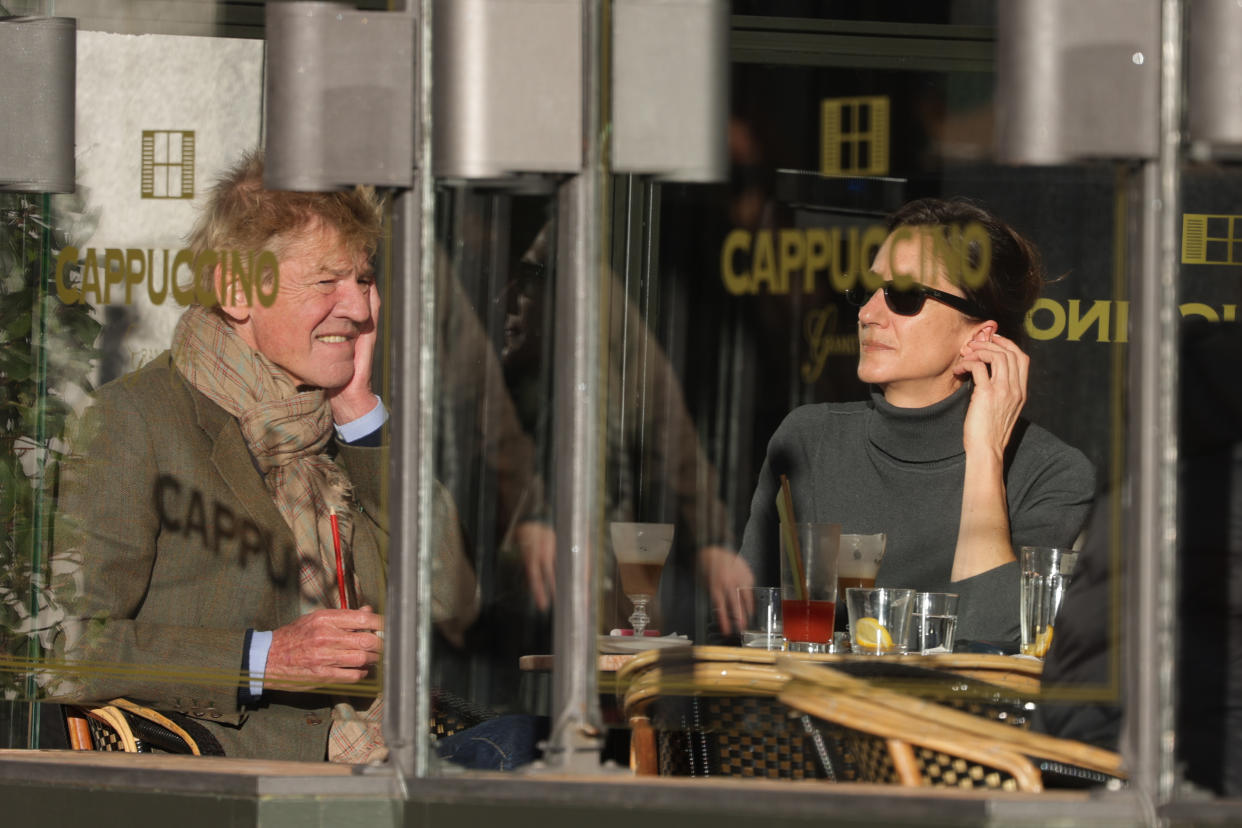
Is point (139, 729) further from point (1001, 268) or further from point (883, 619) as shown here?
point (1001, 268)

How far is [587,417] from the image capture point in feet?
9.22

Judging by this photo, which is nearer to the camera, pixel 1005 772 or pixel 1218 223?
pixel 1005 772

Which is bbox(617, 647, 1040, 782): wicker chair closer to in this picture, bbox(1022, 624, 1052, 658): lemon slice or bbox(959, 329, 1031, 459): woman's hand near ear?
bbox(1022, 624, 1052, 658): lemon slice

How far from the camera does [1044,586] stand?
400cm

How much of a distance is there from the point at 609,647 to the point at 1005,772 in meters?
1.19

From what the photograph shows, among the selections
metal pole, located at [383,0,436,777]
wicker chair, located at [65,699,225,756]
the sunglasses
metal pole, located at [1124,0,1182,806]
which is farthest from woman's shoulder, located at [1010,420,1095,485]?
metal pole, located at [383,0,436,777]

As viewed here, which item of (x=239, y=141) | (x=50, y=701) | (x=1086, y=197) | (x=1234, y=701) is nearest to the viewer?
(x=1234, y=701)

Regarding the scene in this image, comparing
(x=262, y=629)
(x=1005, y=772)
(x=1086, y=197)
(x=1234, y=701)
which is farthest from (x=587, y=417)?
(x=1086, y=197)

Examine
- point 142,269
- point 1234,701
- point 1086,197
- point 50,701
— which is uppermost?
point 1086,197

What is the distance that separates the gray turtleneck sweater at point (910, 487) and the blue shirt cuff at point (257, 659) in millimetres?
1469

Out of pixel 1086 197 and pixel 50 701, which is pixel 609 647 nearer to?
pixel 50 701

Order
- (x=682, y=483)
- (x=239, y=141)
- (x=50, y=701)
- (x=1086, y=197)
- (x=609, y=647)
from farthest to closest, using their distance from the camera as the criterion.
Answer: (x=682, y=483) < (x=1086, y=197) < (x=239, y=141) < (x=50, y=701) < (x=609, y=647)

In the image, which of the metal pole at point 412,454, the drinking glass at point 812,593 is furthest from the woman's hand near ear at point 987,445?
the metal pole at point 412,454

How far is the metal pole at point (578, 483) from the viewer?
2.79m
